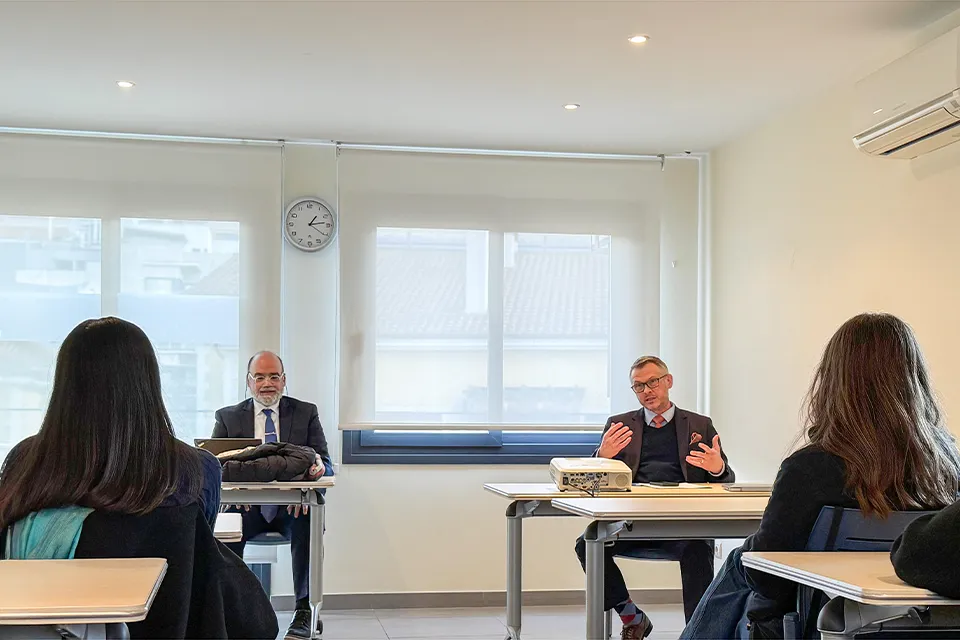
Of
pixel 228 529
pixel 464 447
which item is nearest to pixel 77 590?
pixel 228 529

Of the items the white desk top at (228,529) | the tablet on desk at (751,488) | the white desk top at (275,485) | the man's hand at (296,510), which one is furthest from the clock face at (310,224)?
the white desk top at (228,529)

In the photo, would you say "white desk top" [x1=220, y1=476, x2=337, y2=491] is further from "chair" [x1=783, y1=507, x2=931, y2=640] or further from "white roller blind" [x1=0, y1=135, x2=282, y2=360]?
"chair" [x1=783, y1=507, x2=931, y2=640]

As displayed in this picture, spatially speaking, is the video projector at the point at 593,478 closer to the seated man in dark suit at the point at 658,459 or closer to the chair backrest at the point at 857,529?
the seated man in dark suit at the point at 658,459

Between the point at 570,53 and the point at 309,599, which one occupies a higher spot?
the point at 570,53

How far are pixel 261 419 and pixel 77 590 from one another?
3.49 metres

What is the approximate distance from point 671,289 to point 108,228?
3078 millimetres

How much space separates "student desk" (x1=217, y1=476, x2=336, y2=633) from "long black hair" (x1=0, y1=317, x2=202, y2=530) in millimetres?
1977

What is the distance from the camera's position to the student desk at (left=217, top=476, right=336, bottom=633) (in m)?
4.39

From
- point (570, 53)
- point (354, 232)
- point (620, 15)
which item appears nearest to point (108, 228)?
point (354, 232)

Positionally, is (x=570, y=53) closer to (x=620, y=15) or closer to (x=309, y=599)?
(x=620, y=15)

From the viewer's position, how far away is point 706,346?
20.2 ft

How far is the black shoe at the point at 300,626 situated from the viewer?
480 cm

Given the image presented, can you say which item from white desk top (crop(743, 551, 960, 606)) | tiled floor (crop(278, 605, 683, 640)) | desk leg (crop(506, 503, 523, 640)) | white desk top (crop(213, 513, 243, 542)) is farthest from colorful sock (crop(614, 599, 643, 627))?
white desk top (crop(743, 551, 960, 606))

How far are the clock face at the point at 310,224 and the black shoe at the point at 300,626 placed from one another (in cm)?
196
